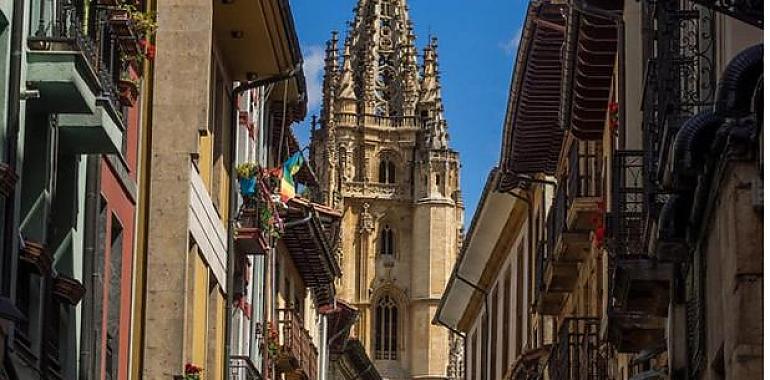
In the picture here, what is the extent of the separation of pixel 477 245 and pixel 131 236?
976 inches

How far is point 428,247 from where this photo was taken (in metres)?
174

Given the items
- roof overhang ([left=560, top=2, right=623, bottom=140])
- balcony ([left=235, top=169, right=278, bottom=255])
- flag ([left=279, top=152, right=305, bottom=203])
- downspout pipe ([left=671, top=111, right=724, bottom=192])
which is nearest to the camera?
downspout pipe ([left=671, top=111, right=724, bottom=192])

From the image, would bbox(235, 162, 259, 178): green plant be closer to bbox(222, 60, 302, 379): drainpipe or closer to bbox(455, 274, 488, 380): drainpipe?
bbox(222, 60, 302, 379): drainpipe

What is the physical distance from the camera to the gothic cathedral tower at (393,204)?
172 metres

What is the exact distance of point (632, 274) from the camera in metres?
20.2

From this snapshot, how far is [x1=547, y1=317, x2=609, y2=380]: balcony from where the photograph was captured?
103 feet

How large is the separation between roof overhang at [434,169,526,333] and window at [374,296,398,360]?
113070 mm

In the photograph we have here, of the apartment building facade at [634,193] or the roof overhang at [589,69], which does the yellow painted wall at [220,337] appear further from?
the roof overhang at [589,69]

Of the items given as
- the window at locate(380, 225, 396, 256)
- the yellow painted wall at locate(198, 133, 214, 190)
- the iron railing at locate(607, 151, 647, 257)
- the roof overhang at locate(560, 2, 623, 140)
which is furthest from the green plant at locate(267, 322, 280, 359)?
the window at locate(380, 225, 396, 256)

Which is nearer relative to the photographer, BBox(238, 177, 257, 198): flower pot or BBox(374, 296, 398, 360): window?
BBox(238, 177, 257, 198): flower pot

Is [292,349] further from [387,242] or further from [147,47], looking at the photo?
[387,242]

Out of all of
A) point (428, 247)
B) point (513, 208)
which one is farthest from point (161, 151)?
point (428, 247)

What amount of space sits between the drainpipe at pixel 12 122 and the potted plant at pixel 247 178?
15162 millimetres

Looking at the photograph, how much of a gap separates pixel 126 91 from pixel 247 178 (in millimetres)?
11704
